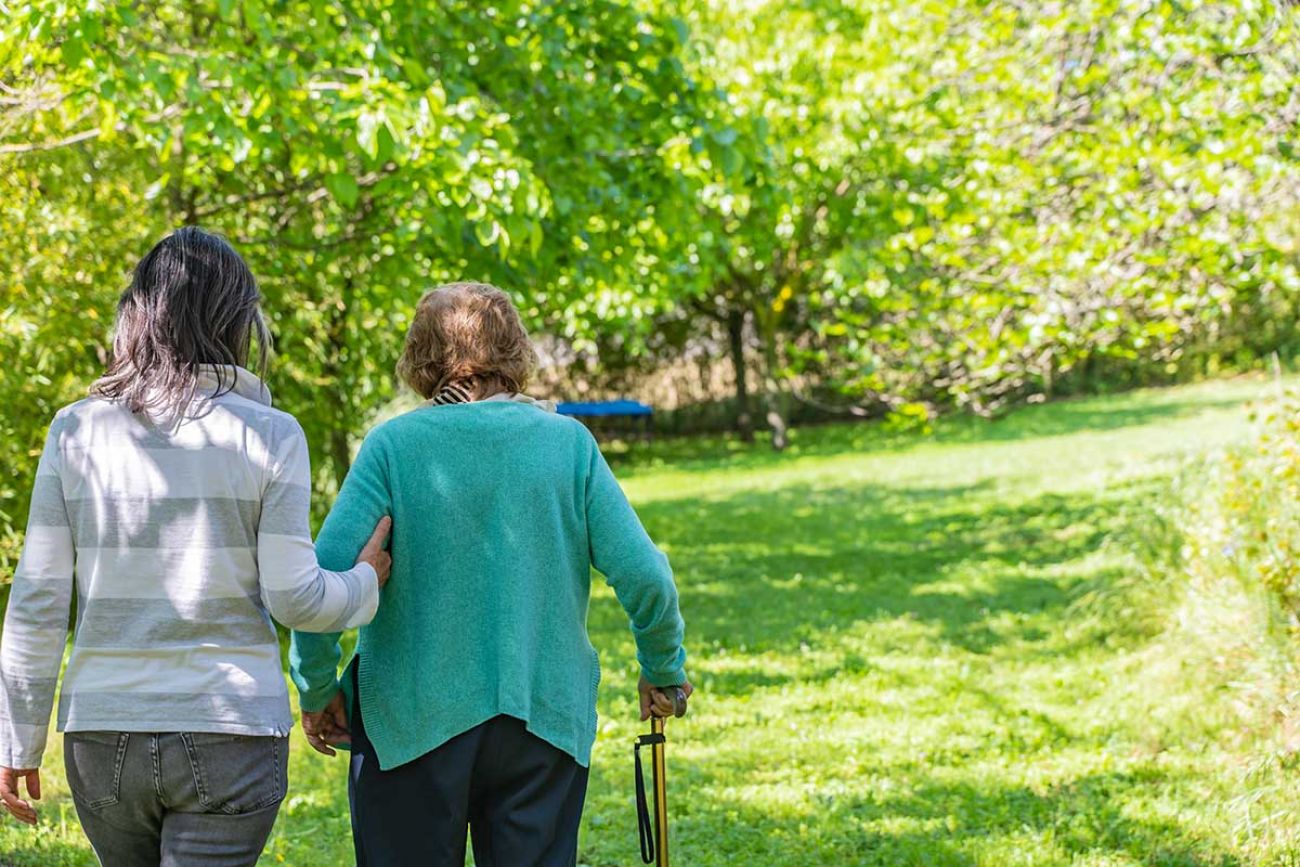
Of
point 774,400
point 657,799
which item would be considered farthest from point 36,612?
point 774,400

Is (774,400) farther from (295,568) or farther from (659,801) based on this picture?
(295,568)

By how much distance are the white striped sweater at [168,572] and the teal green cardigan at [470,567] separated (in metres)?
0.15

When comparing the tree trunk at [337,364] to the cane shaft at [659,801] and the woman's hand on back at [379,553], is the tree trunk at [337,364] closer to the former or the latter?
the cane shaft at [659,801]

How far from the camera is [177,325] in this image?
2.30 m

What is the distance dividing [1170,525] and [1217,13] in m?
3.14

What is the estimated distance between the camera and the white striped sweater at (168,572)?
88.6 inches

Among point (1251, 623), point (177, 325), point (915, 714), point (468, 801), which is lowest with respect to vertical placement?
point (915, 714)

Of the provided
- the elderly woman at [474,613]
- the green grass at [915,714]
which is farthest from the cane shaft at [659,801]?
the green grass at [915,714]

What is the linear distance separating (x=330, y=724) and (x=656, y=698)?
66 cm

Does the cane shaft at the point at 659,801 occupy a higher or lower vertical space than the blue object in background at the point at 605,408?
higher

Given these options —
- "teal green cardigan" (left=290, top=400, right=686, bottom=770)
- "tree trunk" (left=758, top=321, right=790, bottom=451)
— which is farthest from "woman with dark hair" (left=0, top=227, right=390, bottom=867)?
"tree trunk" (left=758, top=321, right=790, bottom=451)

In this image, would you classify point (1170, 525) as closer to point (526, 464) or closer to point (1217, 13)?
point (1217, 13)

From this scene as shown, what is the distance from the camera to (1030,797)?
207 inches

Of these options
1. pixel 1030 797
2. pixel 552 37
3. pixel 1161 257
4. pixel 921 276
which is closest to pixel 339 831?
pixel 1030 797
